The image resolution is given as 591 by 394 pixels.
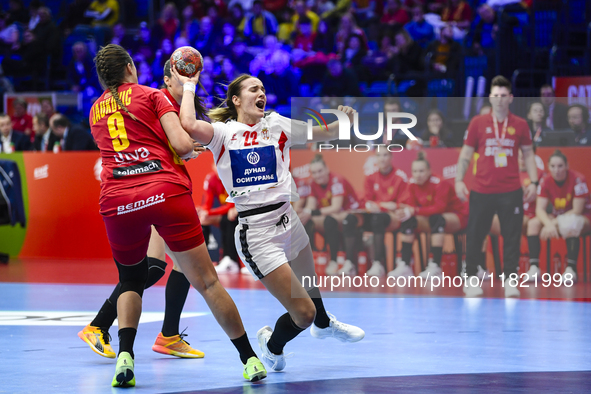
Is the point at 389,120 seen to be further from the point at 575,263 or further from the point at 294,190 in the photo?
the point at 575,263

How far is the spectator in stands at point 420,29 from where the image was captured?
48.5 feet

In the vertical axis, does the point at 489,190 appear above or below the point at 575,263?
above

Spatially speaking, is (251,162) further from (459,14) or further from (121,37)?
(121,37)

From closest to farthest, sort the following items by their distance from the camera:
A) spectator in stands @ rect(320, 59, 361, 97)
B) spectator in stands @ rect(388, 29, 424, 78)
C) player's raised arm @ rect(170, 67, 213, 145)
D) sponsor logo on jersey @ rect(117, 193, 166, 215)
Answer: sponsor logo on jersey @ rect(117, 193, 166, 215) < player's raised arm @ rect(170, 67, 213, 145) < spectator in stands @ rect(320, 59, 361, 97) < spectator in stands @ rect(388, 29, 424, 78)

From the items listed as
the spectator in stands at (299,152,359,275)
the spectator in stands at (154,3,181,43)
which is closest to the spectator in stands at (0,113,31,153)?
the spectator in stands at (154,3,181,43)

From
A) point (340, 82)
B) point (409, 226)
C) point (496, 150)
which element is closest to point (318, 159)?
point (409, 226)

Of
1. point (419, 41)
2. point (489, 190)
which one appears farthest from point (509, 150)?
point (419, 41)

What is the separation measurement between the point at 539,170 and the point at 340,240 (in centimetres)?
213

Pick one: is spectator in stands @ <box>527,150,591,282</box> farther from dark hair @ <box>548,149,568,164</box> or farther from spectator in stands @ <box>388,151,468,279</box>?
spectator in stands @ <box>388,151,468,279</box>

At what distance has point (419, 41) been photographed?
14.9 metres

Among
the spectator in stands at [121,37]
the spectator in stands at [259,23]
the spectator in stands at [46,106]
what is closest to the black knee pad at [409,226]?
the spectator in stands at [259,23]

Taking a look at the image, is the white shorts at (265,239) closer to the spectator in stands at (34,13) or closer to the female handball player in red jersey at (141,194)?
the female handball player in red jersey at (141,194)

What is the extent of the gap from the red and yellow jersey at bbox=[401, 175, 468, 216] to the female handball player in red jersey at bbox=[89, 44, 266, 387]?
4.36m

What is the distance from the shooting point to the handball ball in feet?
14.3
